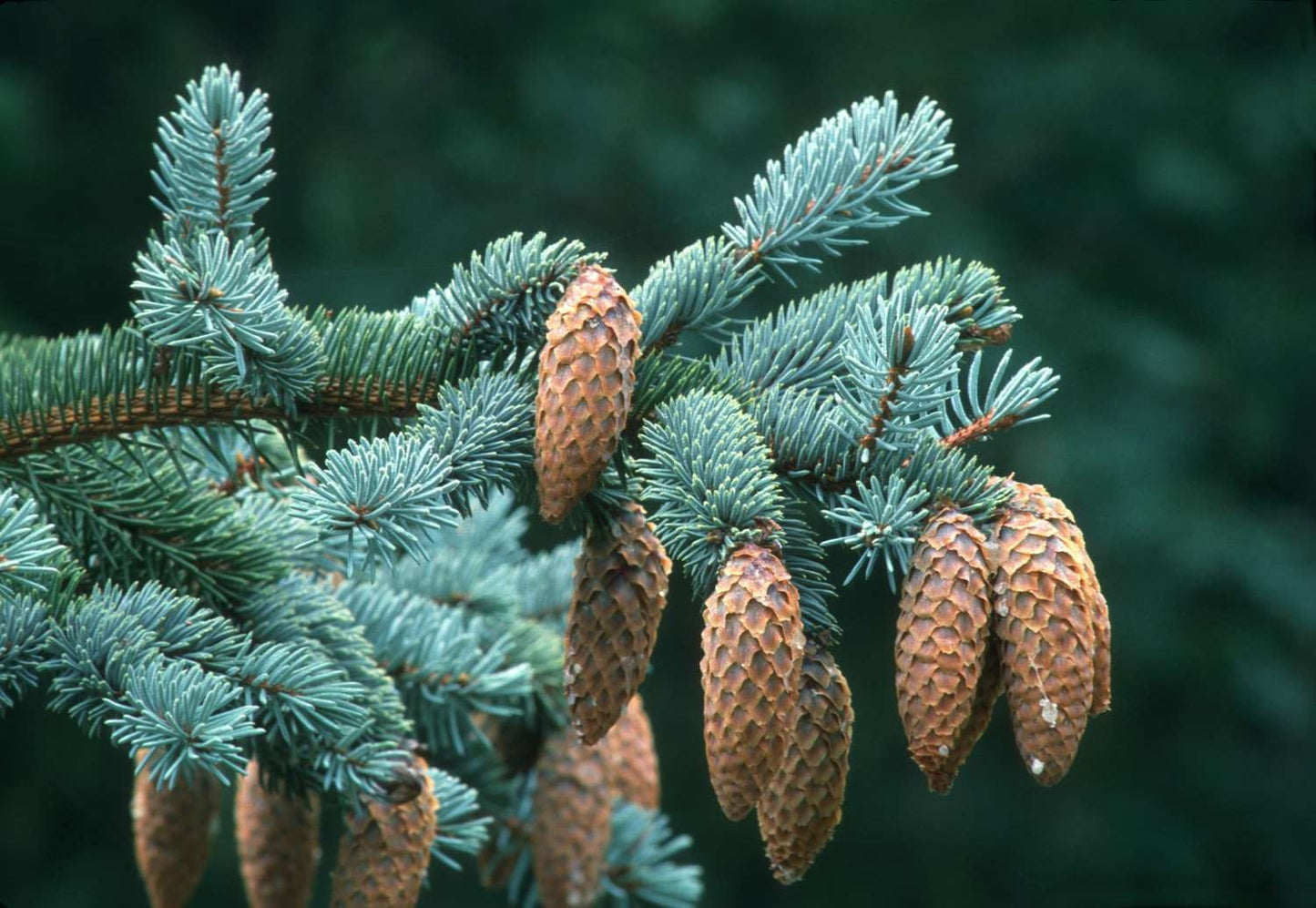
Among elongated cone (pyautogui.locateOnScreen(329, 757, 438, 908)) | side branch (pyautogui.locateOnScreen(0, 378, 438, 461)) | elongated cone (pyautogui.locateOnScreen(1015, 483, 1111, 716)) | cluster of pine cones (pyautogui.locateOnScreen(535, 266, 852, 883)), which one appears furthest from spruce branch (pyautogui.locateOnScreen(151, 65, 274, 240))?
elongated cone (pyautogui.locateOnScreen(1015, 483, 1111, 716))

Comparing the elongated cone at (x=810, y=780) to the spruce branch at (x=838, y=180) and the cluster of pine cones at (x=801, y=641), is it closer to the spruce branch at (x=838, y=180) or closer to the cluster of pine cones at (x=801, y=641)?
the cluster of pine cones at (x=801, y=641)

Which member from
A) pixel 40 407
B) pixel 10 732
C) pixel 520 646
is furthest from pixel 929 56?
pixel 40 407

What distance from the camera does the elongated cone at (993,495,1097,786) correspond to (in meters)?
0.60

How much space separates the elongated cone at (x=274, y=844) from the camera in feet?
3.26

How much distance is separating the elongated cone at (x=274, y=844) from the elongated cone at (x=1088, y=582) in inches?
23.3

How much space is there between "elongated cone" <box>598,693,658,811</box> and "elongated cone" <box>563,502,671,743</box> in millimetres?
413

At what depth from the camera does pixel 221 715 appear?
2.20ft

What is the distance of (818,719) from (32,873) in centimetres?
325

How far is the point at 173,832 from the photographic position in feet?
3.24

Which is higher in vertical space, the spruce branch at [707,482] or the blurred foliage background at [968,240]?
the blurred foliage background at [968,240]

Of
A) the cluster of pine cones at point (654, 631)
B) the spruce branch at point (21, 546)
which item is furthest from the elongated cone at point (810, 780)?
the spruce branch at point (21, 546)

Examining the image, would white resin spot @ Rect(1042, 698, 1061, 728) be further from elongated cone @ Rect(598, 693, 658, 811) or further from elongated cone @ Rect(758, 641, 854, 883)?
elongated cone @ Rect(598, 693, 658, 811)

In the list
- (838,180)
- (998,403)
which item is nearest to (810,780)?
(998,403)

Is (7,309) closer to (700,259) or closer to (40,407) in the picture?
(40,407)
